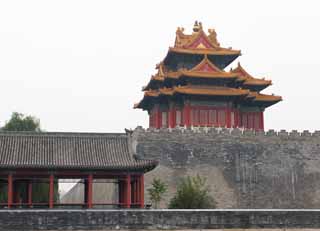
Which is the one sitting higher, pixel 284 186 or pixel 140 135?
pixel 140 135

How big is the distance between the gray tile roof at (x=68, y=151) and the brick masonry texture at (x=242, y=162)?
5153mm

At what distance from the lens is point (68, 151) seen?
2881 centimetres

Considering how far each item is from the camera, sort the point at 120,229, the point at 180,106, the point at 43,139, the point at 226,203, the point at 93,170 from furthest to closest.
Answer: the point at 180,106, the point at 226,203, the point at 43,139, the point at 93,170, the point at 120,229

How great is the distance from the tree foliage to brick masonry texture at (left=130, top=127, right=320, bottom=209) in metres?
9.18

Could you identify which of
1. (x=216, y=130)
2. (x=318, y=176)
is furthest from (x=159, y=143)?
(x=318, y=176)

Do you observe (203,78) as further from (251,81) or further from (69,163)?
(69,163)

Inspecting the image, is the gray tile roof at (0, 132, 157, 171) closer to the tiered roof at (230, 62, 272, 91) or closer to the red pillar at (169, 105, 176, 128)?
the red pillar at (169, 105, 176, 128)

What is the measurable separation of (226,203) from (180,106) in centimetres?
735

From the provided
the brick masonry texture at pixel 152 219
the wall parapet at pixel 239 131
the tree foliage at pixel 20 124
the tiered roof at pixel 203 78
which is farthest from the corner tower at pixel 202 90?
Result: the brick masonry texture at pixel 152 219

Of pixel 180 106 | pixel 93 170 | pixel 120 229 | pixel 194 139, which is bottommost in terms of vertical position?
pixel 120 229

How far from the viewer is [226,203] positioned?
35031 mm

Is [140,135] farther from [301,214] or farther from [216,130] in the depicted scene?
[301,214]

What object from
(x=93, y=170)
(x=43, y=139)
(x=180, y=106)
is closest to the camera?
(x=93, y=170)

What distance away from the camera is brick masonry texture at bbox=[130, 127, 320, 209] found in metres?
35.1
